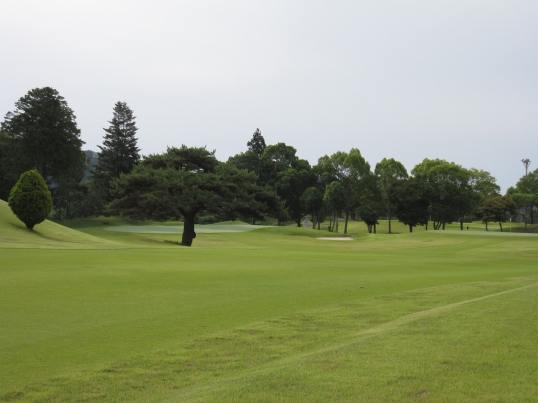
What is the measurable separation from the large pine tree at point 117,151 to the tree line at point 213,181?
162mm

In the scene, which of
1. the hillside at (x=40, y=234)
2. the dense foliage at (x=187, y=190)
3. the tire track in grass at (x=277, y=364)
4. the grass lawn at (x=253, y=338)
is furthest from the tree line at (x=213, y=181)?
the tire track in grass at (x=277, y=364)

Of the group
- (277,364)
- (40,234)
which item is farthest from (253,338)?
(40,234)

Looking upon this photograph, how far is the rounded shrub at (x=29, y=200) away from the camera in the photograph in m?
34.6

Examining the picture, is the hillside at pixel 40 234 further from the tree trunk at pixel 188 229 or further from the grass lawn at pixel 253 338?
the grass lawn at pixel 253 338

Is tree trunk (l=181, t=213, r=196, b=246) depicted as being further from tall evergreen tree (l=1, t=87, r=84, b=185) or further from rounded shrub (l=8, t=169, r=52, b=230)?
tall evergreen tree (l=1, t=87, r=84, b=185)

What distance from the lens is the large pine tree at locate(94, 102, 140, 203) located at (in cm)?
7819

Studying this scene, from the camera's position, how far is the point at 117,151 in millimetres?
79312

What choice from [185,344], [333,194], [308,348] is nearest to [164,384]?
[185,344]

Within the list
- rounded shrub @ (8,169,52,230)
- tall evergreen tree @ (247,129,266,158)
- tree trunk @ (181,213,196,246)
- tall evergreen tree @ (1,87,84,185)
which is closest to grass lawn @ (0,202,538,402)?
rounded shrub @ (8,169,52,230)

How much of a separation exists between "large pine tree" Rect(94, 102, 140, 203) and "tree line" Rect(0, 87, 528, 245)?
0.16 m

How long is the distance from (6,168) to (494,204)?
76.1 m

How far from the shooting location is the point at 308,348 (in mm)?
8055

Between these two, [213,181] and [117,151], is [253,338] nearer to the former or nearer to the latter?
[213,181]

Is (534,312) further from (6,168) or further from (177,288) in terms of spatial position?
(6,168)
